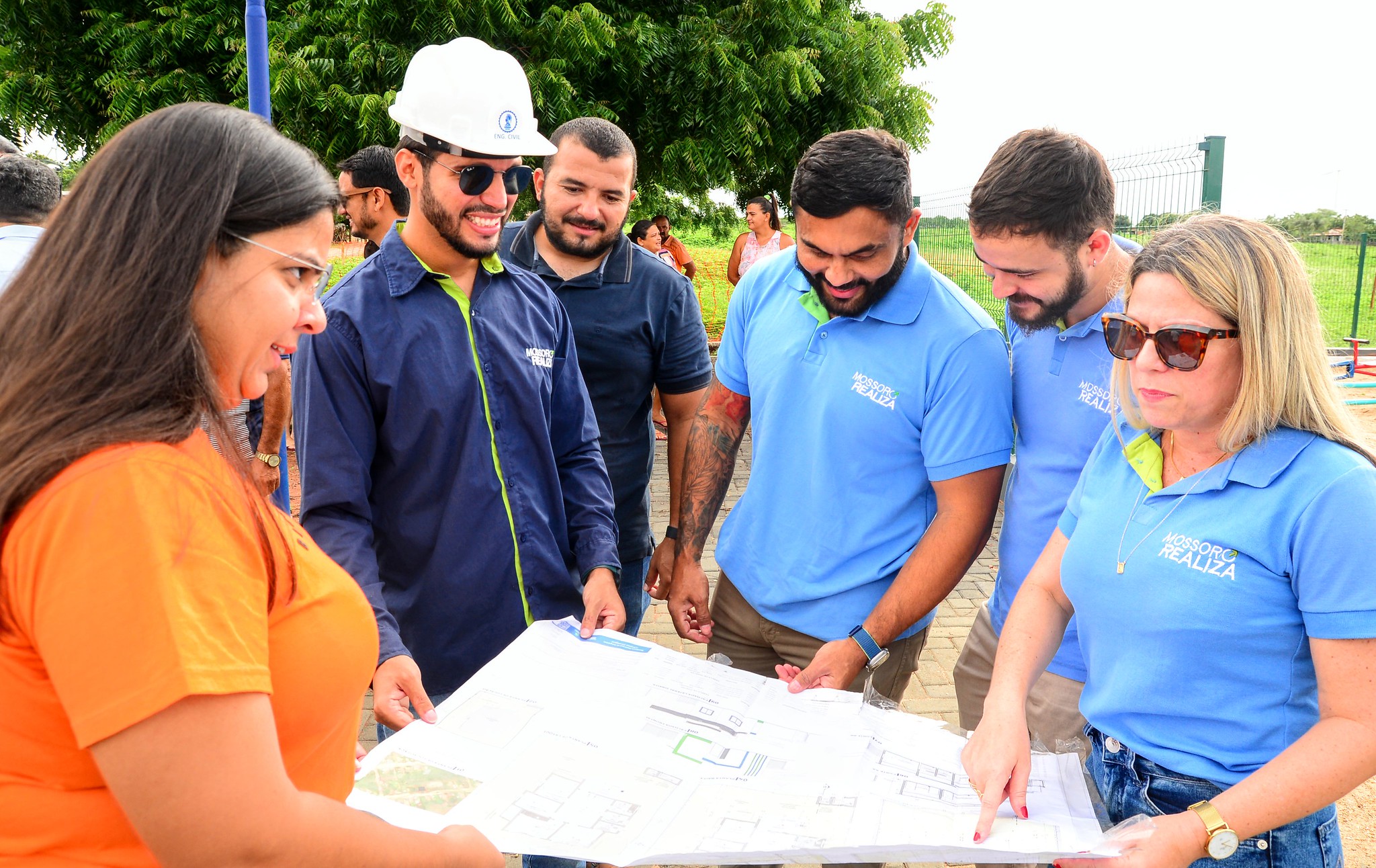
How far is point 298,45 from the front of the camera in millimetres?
9289

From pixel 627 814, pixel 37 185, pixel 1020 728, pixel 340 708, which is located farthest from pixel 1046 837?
pixel 37 185

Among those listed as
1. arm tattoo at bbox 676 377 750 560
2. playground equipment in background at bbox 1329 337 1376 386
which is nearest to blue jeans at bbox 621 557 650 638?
arm tattoo at bbox 676 377 750 560

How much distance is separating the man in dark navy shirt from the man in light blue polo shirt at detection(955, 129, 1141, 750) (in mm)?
1260

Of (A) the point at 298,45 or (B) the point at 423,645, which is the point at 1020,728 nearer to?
(B) the point at 423,645

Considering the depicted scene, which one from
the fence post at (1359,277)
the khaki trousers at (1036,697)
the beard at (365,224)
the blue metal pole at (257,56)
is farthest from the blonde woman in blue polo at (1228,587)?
the fence post at (1359,277)

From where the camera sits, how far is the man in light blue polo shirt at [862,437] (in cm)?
240

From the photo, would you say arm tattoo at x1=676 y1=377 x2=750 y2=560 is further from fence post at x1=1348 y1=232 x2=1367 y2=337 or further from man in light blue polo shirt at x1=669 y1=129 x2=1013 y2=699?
fence post at x1=1348 y1=232 x2=1367 y2=337

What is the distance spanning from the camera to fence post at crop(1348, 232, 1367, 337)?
15.5 metres

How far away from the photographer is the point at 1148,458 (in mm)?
1830

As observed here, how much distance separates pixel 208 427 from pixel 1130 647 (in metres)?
1.56

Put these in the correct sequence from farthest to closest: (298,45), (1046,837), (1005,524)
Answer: (298,45)
(1005,524)
(1046,837)

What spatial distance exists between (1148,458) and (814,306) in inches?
43.0

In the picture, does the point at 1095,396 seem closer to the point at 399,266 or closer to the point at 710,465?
the point at 710,465

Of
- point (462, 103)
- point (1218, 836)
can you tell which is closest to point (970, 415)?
point (1218, 836)
